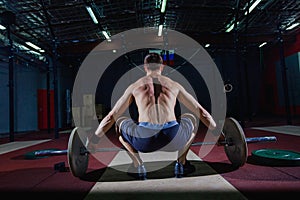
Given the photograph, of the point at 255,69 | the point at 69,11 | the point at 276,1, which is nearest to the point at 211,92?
the point at 255,69

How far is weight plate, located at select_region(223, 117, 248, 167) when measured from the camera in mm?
1510

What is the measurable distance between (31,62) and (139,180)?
7.36 metres

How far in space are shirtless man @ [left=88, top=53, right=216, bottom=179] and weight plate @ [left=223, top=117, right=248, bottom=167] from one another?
0.98 feet

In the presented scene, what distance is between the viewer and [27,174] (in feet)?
5.96

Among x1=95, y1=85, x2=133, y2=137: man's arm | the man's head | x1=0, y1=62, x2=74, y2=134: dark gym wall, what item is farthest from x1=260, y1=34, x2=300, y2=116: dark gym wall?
x1=0, y1=62, x2=74, y2=134: dark gym wall

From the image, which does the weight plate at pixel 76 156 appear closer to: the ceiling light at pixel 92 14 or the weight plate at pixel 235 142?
the weight plate at pixel 235 142

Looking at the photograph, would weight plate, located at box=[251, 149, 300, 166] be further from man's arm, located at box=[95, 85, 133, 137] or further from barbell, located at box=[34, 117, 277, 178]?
man's arm, located at box=[95, 85, 133, 137]

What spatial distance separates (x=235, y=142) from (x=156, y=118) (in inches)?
28.8

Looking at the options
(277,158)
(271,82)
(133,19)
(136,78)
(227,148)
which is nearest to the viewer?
(277,158)

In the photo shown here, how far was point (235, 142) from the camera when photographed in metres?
1.63

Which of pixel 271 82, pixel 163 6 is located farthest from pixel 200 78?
pixel 163 6

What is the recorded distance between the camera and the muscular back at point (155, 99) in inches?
51.9

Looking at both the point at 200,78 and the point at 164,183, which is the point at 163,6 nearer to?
the point at 164,183

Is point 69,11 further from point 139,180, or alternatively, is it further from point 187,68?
point 187,68
